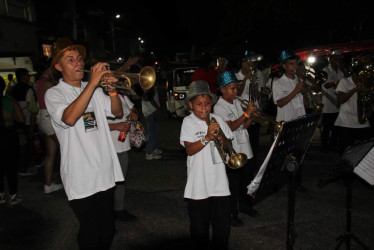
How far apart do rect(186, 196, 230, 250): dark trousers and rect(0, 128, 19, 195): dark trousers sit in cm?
345

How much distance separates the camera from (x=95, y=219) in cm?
288

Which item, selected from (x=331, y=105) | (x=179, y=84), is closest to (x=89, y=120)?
(x=331, y=105)

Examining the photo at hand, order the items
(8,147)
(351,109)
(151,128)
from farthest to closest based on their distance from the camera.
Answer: (151,128) → (351,109) → (8,147)

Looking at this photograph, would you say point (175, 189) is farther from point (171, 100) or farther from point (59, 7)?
point (59, 7)

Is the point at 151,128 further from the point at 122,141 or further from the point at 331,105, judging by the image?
the point at 331,105

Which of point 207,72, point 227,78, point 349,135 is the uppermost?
point 207,72

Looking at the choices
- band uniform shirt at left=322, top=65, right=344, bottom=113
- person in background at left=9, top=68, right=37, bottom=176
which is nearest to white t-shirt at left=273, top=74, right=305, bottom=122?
band uniform shirt at left=322, top=65, right=344, bottom=113

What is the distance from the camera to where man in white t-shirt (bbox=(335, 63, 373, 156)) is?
5.44 m

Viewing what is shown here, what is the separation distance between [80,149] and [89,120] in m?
0.27

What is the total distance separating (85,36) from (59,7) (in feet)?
41.8

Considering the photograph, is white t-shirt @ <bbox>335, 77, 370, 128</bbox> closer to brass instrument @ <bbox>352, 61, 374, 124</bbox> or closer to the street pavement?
brass instrument @ <bbox>352, 61, 374, 124</bbox>

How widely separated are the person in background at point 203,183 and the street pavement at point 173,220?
0.84 m

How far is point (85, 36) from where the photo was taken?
38.6 meters

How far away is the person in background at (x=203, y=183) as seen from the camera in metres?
3.11
